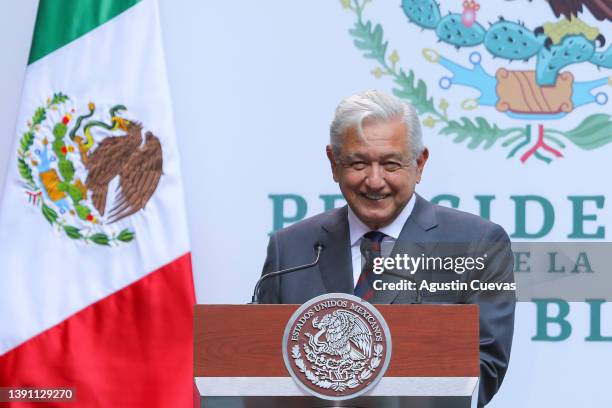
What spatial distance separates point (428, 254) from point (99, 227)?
149 centimetres

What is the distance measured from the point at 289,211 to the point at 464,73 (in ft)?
2.33

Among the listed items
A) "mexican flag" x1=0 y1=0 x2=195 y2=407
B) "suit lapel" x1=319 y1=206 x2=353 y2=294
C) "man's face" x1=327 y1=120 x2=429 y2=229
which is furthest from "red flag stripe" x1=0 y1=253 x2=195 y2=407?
"man's face" x1=327 y1=120 x2=429 y2=229

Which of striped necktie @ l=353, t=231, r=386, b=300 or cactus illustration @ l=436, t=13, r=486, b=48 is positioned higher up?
cactus illustration @ l=436, t=13, r=486, b=48

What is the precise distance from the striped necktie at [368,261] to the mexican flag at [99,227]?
119 cm

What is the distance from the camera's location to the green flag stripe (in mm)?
3637

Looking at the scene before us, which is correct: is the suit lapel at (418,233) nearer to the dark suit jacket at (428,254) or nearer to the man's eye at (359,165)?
the dark suit jacket at (428,254)

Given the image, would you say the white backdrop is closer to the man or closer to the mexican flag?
the mexican flag

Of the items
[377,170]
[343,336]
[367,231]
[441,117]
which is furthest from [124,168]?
[343,336]

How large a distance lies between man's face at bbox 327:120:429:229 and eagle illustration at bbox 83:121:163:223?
1219 millimetres

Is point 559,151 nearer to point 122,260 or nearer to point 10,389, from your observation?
point 122,260

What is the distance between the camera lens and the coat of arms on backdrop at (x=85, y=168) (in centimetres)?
357

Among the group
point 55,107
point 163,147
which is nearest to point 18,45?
point 55,107

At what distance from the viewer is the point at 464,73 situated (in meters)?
3.45

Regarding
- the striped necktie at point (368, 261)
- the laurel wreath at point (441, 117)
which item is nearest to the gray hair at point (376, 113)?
the striped necktie at point (368, 261)
